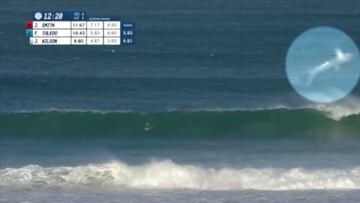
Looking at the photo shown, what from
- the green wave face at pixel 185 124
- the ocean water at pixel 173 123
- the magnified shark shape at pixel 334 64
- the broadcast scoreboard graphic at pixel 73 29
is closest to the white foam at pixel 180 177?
the ocean water at pixel 173 123

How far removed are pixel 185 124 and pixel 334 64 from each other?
11.6 metres

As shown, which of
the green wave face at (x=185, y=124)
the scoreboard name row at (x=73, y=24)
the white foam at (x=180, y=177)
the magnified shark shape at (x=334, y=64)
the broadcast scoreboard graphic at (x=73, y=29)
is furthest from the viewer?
the magnified shark shape at (x=334, y=64)

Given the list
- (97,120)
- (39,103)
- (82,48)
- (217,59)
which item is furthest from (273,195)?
(82,48)

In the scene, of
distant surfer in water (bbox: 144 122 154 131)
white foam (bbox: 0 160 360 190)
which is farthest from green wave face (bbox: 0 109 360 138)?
white foam (bbox: 0 160 360 190)

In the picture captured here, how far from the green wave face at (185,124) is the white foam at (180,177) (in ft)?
17.5

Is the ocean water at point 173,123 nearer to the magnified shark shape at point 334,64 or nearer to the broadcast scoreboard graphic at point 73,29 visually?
the magnified shark shape at point 334,64

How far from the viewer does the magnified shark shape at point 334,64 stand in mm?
49688

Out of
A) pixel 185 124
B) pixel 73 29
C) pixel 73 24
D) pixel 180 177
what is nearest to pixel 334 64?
pixel 185 124

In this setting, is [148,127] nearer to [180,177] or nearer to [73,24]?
[73,24]

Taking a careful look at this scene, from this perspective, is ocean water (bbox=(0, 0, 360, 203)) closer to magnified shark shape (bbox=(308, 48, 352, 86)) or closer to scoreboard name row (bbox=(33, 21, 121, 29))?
magnified shark shape (bbox=(308, 48, 352, 86))

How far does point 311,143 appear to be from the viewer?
4031cm

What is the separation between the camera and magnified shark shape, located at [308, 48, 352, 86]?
49.7 m

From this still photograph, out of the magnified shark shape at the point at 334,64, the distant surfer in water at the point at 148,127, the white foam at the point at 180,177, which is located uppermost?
the magnified shark shape at the point at 334,64

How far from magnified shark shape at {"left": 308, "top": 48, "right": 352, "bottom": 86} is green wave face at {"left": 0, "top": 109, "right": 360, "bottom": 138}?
20.2ft
